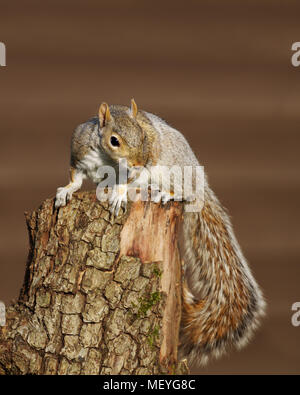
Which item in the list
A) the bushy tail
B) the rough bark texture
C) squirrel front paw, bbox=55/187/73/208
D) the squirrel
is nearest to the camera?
the rough bark texture

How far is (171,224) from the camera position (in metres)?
1.73

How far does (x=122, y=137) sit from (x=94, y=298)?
0.51 meters

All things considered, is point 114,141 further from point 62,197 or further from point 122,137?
point 62,197

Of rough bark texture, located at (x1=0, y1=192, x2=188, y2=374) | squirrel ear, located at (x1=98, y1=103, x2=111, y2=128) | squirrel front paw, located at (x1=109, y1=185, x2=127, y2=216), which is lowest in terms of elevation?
rough bark texture, located at (x1=0, y1=192, x2=188, y2=374)

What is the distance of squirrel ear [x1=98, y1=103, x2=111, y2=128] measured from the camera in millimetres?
1771

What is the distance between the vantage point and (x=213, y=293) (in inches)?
76.9

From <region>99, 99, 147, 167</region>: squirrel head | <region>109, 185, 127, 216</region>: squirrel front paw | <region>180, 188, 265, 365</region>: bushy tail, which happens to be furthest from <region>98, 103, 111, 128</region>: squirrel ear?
<region>180, 188, 265, 365</region>: bushy tail

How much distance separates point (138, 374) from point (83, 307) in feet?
0.81

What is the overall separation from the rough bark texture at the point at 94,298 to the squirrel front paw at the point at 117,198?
0.02m

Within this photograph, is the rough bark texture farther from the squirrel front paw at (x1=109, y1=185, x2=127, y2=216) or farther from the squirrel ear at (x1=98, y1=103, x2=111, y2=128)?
the squirrel ear at (x1=98, y1=103, x2=111, y2=128)

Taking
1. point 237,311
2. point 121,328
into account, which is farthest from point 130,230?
point 237,311

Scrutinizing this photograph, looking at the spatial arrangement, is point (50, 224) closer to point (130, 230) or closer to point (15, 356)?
point (130, 230)

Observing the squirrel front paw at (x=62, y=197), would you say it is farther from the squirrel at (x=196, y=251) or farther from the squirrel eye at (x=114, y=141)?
the squirrel eye at (x=114, y=141)

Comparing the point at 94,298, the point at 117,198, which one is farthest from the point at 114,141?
the point at 94,298
